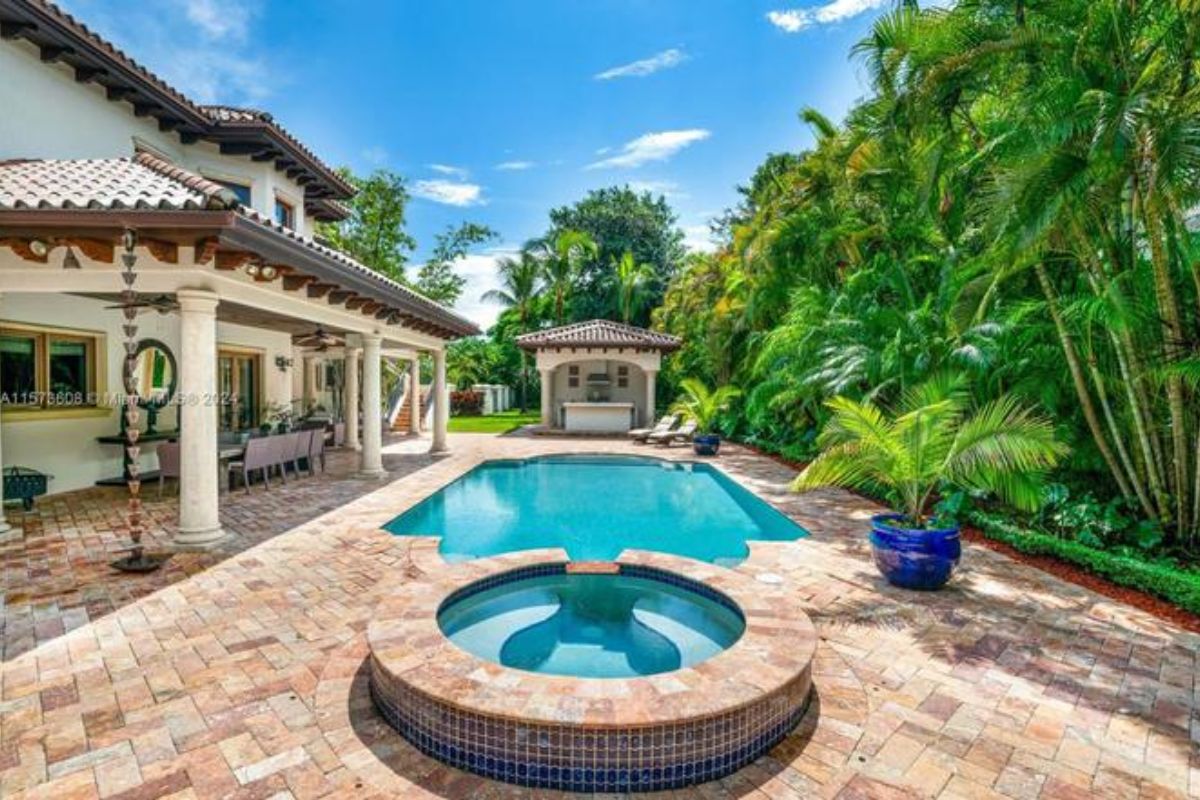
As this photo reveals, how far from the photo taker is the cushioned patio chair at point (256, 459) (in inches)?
437

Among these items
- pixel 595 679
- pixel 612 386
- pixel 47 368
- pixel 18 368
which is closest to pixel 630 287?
pixel 612 386

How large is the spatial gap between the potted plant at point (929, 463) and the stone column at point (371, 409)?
9887 millimetres

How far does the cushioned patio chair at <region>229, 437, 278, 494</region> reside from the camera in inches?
437

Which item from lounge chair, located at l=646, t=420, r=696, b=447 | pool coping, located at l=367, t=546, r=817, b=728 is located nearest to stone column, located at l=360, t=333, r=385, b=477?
pool coping, located at l=367, t=546, r=817, b=728

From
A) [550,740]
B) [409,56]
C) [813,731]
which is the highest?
[409,56]

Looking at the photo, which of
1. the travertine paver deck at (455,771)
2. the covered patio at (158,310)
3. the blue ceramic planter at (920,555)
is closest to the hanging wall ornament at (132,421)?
the covered patio at (158,310)

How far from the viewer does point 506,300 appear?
1447 inches

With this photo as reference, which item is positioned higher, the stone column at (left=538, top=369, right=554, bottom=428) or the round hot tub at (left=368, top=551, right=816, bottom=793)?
the stone column at (left=538, top=369, right=554, bottom=428)

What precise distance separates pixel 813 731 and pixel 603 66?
2022 cm

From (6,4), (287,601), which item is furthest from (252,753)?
(6,4)

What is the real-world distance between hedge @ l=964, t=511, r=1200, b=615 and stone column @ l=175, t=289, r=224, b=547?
11035 mm

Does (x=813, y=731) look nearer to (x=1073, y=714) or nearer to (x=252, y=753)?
(x=1073, y=714)

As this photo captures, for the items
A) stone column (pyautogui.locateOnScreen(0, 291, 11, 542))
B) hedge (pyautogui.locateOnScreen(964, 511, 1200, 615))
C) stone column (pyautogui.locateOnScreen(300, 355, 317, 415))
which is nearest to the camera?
hedge (pyautogui.locateOnScreen(964, 511, 1200, 615))

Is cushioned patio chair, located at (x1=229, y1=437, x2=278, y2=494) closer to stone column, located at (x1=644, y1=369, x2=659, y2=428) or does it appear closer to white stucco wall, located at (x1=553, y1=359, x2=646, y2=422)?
stone column, located at (x1=644, y1=369, x2=659, y2=428)
